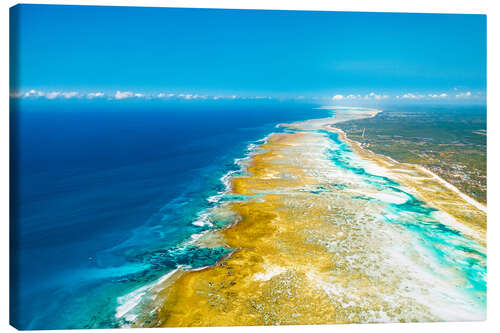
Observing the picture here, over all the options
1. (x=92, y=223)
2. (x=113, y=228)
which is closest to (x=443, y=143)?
(x=113, y=228)

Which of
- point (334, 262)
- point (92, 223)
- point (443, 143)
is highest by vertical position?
point (443, 143)

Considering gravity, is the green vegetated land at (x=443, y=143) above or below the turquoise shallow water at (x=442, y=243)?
above

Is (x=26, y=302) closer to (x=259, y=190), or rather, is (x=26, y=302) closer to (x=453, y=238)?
(x=259, y=190)

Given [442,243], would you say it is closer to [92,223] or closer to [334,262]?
[334,262]

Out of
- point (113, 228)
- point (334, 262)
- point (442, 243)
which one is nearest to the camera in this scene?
point (334, 262)

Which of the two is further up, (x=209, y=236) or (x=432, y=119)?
(x=432, y=119)

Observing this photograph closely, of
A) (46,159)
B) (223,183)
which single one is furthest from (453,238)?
(46,159)

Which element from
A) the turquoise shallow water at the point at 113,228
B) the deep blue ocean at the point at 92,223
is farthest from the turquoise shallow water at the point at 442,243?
the deep blue ocean at the point at 92,223

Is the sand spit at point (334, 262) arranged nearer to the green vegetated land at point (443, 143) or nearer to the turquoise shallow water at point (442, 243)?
the turquoise shallow water at point (442, 243)
